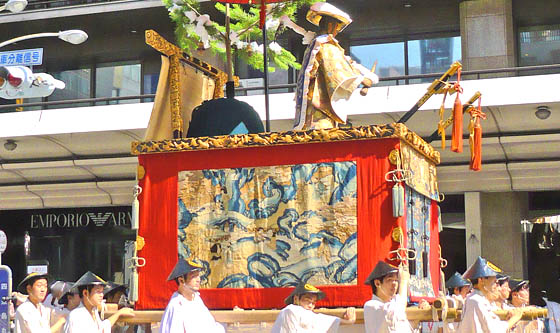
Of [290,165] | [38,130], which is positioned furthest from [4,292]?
[38,130]

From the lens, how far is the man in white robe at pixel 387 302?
7641mm

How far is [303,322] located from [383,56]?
18533mm

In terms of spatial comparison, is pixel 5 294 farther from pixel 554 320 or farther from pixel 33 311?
pixel 554 320

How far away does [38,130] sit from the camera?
2228cm

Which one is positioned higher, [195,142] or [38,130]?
[38,130]

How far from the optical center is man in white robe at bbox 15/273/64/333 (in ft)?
30.2

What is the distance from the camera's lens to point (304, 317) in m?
7.90

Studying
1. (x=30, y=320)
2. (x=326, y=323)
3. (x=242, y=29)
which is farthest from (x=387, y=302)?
(x=242, y=29)

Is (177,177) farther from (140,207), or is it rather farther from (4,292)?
(4,292)

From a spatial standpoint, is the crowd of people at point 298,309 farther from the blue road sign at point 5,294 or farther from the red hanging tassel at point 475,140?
the blue road sign at point 5,294

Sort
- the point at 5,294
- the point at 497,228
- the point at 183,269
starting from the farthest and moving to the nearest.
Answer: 1. the point at 497,228
2. the point at 5,294
3. the point at 183,269

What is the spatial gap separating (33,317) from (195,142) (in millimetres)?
2402

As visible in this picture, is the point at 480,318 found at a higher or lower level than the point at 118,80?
lower

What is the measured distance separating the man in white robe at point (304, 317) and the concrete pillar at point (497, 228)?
631 inches
